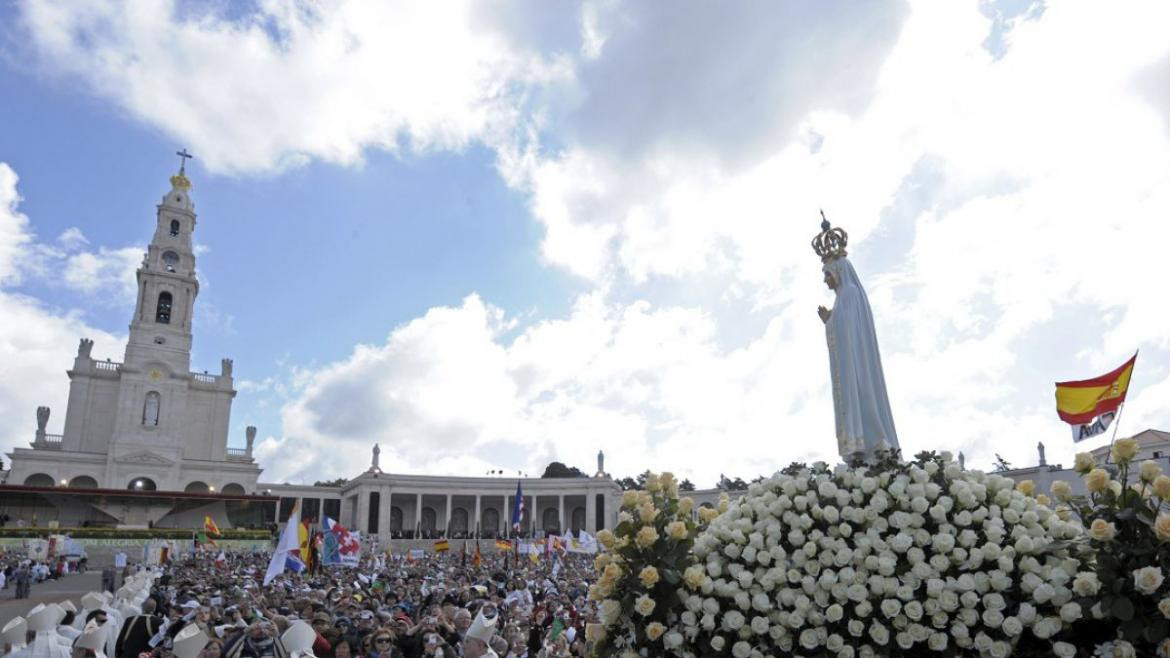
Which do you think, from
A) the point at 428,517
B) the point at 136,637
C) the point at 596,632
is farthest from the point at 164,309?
the point at 596,632

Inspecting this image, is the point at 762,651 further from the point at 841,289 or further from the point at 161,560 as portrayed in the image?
the point at 161,560

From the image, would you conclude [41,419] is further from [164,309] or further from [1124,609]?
[1124,609]

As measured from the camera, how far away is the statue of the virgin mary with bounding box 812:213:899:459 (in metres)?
8.96

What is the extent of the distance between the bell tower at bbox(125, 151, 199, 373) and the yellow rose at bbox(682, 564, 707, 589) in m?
70.0

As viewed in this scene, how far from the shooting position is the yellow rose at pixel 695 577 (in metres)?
4.38

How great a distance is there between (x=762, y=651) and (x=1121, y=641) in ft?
5.76

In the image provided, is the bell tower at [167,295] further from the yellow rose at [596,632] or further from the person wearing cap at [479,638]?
the yellow rose at [596,632]

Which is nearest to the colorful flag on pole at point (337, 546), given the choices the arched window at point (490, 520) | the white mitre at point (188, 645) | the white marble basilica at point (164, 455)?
the white mitre at point (188, 645)

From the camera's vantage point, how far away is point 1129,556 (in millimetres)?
3436

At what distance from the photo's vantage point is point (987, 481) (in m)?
4.47

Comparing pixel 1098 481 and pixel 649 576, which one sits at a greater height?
pixel 1098 481

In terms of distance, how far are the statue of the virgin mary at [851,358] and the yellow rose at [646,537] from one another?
510cm

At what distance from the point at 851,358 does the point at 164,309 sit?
231 feet

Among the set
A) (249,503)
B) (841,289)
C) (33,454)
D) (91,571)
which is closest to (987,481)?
(841,289)
